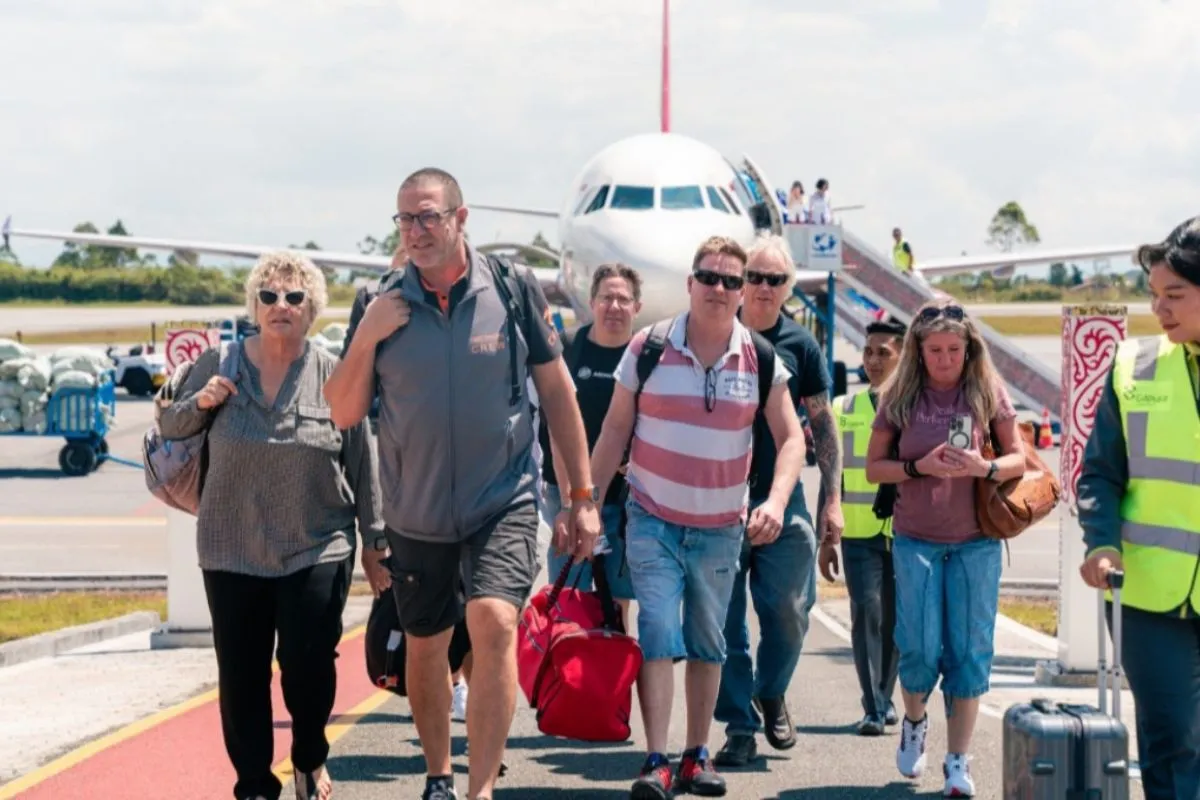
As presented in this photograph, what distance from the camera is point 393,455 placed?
6633 millimetres

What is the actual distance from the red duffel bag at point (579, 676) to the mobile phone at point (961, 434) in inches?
54.7

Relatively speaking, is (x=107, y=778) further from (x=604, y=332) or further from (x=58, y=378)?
(x=58, y=378)

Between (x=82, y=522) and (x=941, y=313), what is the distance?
556 inches

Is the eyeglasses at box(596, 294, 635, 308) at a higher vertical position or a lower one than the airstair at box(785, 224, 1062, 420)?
lower

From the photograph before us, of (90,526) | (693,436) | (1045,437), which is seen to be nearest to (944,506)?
(693,436)

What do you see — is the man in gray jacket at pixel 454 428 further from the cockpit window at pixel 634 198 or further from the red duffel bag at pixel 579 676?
the cockpit window at pixel 634 198

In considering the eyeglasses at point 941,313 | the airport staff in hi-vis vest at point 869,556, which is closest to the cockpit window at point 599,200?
the airport staff in hi-vis vest at point 869,556

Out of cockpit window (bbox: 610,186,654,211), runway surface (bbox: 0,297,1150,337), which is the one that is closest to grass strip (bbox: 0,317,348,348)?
runway surface (bbox: 0,297,1150,337)

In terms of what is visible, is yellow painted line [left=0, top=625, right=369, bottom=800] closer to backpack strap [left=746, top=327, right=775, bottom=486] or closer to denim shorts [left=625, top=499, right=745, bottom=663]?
denim shorts [left=625, top=499, right=745, bottom=663]

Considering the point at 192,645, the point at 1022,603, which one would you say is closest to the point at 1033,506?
the point at 192,645

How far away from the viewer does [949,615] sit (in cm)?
756

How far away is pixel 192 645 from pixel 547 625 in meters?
4.52

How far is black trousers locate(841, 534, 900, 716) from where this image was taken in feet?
29.7

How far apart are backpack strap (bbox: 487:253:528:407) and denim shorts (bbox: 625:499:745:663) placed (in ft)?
3.48
